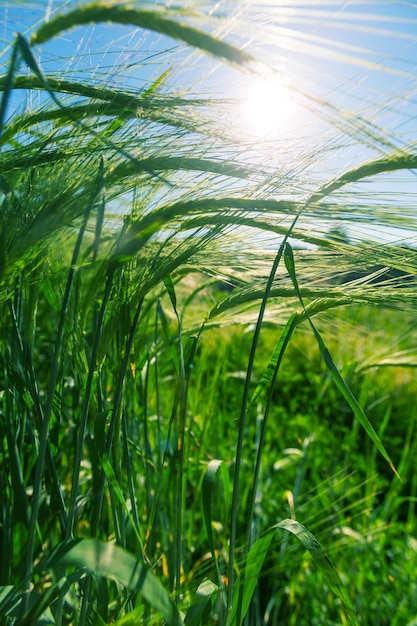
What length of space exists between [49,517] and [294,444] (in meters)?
1.68

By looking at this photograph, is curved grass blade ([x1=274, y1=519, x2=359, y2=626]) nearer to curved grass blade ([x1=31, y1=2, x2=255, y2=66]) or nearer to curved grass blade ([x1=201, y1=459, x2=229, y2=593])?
curved grass blade ([x1=201, y1=459, x2=229, y2=593])

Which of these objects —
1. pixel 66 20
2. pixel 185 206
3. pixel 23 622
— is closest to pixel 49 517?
pixel 23 622

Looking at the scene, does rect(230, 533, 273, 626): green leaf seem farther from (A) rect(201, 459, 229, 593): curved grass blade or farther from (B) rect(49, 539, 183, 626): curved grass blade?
(B) rect(49, 539, 183, 626): curved grass blade

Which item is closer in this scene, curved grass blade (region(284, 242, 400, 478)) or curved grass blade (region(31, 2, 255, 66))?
curved grass blade (region(31, 2, 255, 66))

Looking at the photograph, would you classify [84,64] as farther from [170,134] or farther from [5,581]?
[5,581]

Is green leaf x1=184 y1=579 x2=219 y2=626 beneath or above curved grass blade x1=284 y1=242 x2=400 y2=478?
beneath

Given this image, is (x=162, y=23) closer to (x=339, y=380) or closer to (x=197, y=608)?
(x=339, y=380)

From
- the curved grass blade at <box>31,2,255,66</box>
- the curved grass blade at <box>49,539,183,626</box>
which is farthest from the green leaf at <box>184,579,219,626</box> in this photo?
the curved grass blade at <box>31,2,255,66</box>

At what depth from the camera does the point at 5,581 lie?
2.31 ft

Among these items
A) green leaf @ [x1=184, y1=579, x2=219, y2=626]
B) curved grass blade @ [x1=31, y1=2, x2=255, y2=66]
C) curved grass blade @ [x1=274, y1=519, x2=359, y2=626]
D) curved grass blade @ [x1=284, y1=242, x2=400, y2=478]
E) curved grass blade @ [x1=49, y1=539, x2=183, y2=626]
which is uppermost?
curved grass blade @ [x1=31, y1=2, x2=255, y2=66]

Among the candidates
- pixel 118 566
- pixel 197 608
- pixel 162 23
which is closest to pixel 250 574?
pixel 197 608

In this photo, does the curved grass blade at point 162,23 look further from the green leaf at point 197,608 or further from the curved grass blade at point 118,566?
the green leaf at point 197,608

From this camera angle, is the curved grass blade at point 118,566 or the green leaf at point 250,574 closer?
the curved grass blade at point 118,566

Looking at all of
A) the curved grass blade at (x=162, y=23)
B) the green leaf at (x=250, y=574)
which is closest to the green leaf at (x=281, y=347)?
the green leaf at (x=250, y=574)
